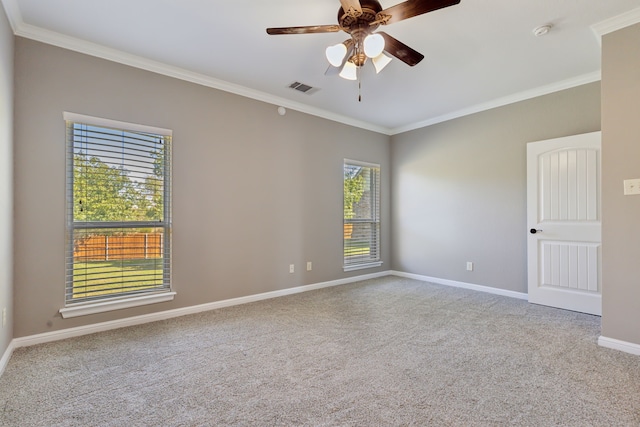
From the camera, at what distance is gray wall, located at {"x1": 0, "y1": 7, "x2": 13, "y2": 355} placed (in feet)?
7.05

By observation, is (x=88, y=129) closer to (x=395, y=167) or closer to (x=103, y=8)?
(x=103, y=8)

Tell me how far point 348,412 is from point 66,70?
138 inches

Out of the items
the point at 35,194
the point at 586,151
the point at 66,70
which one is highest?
the point at 66,70

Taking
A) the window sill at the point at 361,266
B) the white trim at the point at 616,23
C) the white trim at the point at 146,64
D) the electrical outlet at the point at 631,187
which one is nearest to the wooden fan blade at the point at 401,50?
the white trim at the point at 616,23

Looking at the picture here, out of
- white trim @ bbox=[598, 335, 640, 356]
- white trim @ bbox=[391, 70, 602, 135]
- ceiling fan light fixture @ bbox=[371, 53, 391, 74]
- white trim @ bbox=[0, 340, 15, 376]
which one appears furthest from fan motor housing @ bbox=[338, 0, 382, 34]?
white trim @ bbox=[0, 340, 15, 376]

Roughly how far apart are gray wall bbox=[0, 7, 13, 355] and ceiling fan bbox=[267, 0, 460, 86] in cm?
193

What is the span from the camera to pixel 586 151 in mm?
3354

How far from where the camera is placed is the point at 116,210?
2959 mm

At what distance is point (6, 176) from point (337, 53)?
2.58 meters

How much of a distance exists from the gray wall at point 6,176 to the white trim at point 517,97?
4.82 meters

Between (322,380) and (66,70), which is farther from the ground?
(66,70)

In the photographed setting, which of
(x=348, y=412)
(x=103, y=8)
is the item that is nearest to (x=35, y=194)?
(x=103, y=8)

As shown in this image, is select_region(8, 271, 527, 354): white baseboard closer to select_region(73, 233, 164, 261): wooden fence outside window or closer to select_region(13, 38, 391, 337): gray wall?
select_region(13, 38, 391, 337): gray wall

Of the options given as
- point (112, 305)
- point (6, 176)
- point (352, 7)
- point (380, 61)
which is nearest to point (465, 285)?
point (380, 61)
